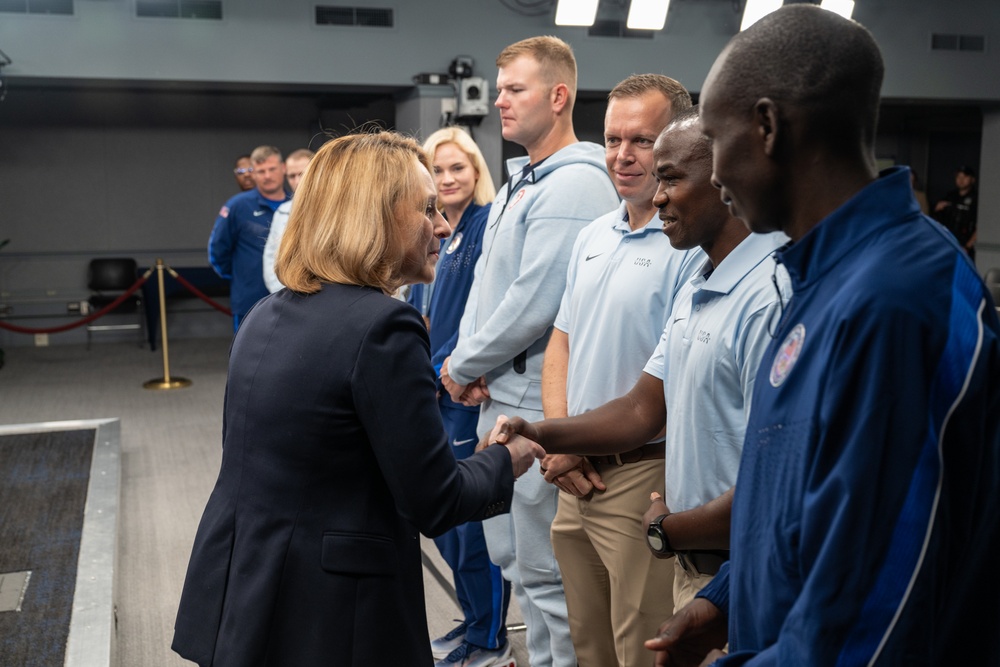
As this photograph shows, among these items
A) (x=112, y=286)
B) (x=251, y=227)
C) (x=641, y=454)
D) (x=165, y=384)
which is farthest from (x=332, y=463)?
(x=112, y=286)

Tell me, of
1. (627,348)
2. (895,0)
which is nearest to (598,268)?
(627,348)

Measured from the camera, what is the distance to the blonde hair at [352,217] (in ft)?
4.92

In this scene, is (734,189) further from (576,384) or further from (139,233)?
(139,233)

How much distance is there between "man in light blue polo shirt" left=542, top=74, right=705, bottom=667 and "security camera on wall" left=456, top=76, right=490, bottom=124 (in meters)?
6.23

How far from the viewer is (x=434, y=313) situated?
10.5 feet

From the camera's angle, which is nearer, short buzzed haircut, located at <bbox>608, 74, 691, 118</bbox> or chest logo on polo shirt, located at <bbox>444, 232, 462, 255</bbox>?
short buzzed haircut, located at <bbox>608, 74, 691, 118</bbox>

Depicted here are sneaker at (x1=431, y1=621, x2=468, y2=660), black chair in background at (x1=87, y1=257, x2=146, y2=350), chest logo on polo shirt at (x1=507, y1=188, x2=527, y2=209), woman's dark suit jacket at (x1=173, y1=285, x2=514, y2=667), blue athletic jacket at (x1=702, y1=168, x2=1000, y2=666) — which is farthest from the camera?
black chair in background at (x1=87, y1=257, x2=146, y2=350)

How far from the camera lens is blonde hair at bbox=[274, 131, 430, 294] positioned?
4.92 feet

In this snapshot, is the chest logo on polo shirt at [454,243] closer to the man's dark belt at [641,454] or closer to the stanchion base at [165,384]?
the man's dark belt at [641,454]

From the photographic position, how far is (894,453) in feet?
2.64

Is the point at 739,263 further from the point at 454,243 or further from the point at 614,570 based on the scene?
the point at 454,243

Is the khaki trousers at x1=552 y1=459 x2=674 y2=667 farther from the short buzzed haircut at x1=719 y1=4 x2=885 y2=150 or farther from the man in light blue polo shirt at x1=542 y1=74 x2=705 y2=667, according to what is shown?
the short buzzed haircut at x1=719 y1=4 x2=885 y2=150

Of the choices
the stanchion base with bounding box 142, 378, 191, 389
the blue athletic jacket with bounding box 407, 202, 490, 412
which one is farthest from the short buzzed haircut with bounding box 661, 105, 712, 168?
the stanchion base with bounding box 142, 378, 191, 389

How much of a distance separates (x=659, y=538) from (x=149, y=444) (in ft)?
15.8
